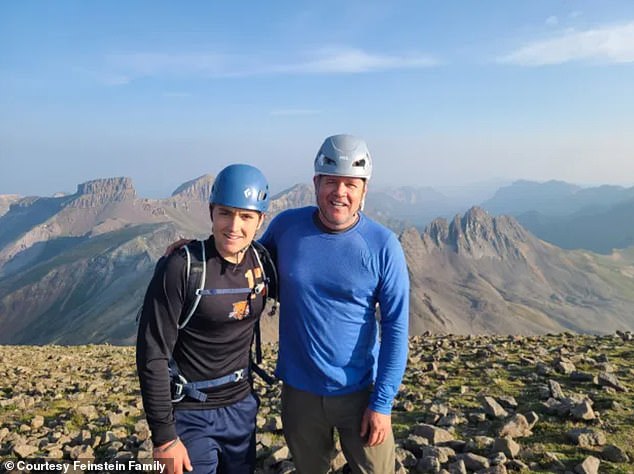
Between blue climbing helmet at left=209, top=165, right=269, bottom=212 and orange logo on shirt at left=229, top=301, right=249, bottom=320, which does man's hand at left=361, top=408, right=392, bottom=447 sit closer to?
orange logo on shirt at left=229, top=301, right=249, bottom=320

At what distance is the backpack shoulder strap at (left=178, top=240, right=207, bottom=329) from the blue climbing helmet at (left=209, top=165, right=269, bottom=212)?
34.6 inches

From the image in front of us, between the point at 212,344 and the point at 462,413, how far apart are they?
8.34 metres

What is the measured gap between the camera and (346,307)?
6.78 m

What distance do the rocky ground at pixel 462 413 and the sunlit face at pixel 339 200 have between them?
535cm

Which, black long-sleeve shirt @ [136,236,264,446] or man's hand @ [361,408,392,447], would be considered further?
man's hand @ [361,408,392,447]

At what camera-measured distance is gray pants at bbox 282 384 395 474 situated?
694cm

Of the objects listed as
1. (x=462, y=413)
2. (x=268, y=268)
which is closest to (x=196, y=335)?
(x=268, y=268)

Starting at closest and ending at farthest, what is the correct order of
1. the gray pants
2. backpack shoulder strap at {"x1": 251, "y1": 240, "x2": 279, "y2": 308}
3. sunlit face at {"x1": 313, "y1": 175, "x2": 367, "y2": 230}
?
sunlit face at {"x1": 313, "y1": 175, "x2": 367, "y2": 230}, the gray pants, backpack shoulder strap at {"x1": 251, "y1": 240, "x2": 279, "y2": 308}

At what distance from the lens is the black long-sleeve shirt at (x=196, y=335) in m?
5.93

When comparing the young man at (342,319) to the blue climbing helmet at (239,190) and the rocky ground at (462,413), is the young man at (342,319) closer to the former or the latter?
the blue climbing helmet at (239,190)

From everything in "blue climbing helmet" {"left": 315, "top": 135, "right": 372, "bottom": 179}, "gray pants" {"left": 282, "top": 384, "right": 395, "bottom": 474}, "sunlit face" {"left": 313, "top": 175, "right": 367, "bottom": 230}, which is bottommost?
"gray pants" {"left": 282, "top": 384, "right": 395, "bottom": 474}

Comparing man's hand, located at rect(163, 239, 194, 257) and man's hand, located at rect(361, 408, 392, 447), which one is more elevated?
man's hand, located at rect(163, 239, 194, 257)

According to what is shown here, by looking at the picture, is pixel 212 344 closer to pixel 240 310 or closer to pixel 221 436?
pixel 240 310

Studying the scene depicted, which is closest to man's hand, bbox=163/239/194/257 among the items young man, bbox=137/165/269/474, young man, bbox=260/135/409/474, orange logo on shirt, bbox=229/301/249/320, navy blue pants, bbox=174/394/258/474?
young man, bbox=137/165/269/474
